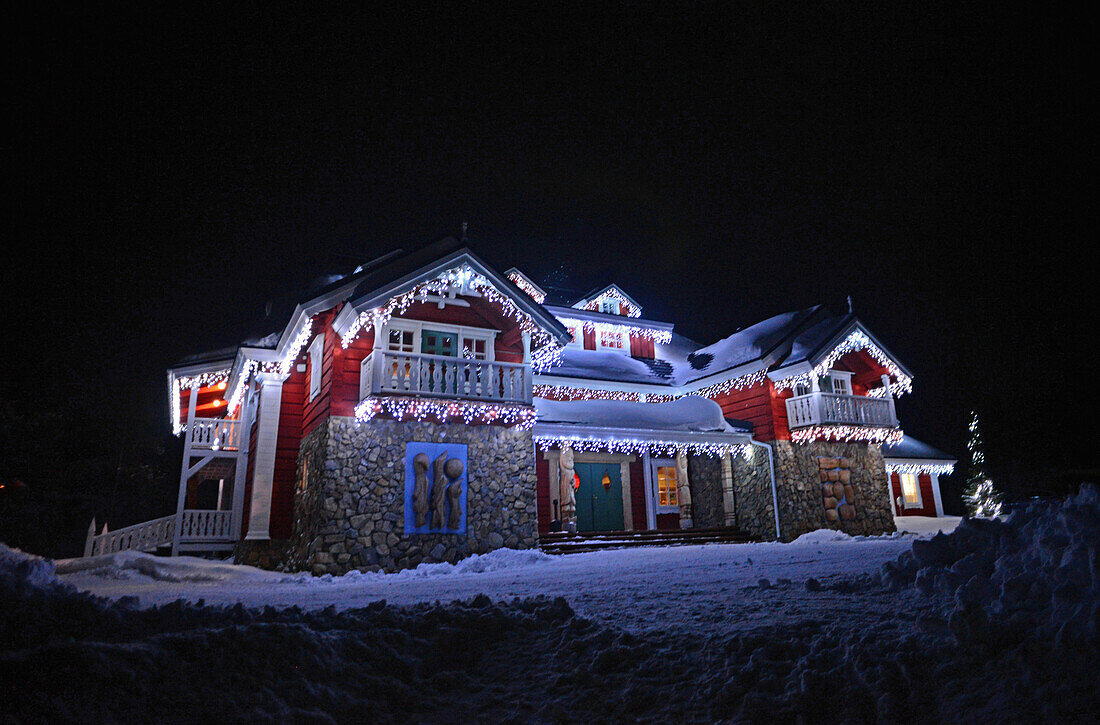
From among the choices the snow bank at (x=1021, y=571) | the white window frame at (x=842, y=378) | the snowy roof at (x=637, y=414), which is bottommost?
the snow bank at (x=1021, y=571)

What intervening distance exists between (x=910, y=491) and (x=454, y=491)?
23.3 m

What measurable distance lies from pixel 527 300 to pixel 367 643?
10.5 meters

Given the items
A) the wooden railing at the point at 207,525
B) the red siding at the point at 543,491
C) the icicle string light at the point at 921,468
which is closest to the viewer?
the wooden railing at the point at 207,525

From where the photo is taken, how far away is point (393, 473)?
12562 mm

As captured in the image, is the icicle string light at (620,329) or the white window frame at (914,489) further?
the white window frame at (914,489)

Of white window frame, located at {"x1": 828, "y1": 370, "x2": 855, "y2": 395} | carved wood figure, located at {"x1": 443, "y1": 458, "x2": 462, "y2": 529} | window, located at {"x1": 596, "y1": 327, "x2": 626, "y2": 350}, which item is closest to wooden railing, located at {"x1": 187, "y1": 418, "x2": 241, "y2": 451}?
carved wood figure, located at {"x1": 443, "y1": 458, "x2": 462, "y2": 529}

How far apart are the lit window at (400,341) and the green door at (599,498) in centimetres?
693

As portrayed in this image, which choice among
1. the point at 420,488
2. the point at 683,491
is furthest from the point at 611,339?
the point at 420,488

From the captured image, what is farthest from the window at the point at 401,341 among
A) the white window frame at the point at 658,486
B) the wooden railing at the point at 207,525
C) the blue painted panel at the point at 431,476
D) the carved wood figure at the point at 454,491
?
the white window frame at the point at 658,486

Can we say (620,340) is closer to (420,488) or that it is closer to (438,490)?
(438,490)

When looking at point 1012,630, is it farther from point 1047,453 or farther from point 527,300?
point 527,300

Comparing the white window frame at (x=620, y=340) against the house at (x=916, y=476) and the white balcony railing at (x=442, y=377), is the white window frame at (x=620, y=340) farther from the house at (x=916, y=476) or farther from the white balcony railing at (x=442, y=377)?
the house at (x=916, y=476)

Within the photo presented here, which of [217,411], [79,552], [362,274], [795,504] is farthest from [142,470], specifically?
[795,504]

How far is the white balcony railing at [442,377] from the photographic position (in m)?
12.5
